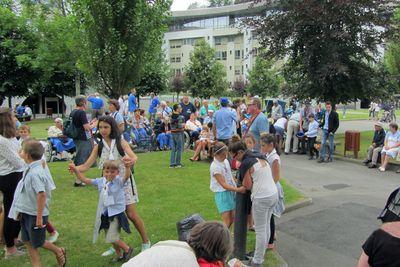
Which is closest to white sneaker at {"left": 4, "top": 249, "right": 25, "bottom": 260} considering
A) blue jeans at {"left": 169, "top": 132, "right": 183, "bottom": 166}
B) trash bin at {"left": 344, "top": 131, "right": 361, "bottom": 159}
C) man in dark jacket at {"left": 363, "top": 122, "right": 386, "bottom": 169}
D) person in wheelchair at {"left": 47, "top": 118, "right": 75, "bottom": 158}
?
blue jeans at {"left": 169, "top": 132, "right": 183, "bottom": 166}

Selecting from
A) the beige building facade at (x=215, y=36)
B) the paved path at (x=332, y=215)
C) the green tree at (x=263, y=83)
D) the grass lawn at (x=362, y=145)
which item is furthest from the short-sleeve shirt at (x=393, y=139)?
the beige building facade at (x=215, y=36)

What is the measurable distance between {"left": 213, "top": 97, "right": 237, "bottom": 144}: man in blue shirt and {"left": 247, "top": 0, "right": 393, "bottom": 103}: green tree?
20.6 feet

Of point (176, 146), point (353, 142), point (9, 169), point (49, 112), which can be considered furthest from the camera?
point (49, 112)

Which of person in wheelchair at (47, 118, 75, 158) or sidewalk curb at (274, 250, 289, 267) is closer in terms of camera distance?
sidewalk curb at (274, 250, 289, 267)

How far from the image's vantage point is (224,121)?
33.5 feet

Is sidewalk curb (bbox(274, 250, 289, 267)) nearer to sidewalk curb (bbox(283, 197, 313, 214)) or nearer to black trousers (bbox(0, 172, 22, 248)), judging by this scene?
sidewalk curb (bbox(283, 197, 313, 214))

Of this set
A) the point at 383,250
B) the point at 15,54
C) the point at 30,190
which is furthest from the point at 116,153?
the point at 15,54

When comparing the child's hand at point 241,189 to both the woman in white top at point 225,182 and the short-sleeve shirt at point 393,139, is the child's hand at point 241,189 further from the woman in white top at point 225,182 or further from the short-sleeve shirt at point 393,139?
the short-sleeve shirt at point 393,139

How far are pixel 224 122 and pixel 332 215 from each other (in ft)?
12.7

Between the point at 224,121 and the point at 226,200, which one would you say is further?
the point at 224,121

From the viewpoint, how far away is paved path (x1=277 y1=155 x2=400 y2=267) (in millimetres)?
5699

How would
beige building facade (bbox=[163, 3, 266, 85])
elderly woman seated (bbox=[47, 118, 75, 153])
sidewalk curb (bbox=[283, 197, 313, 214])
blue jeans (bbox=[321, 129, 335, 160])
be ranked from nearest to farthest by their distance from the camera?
sidewalk curb (bbox=[283, 197, 313, 214]), elderly woman seated (bbox=[47, 118, 75, 153]), blue jeans (bbox=[321, 129, 335, 160]), beige building facade (bbox=[163, 3, 266, 85])

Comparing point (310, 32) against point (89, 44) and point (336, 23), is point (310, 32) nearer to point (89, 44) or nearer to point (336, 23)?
point (336, 23)

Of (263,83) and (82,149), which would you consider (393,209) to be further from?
(263,83)
